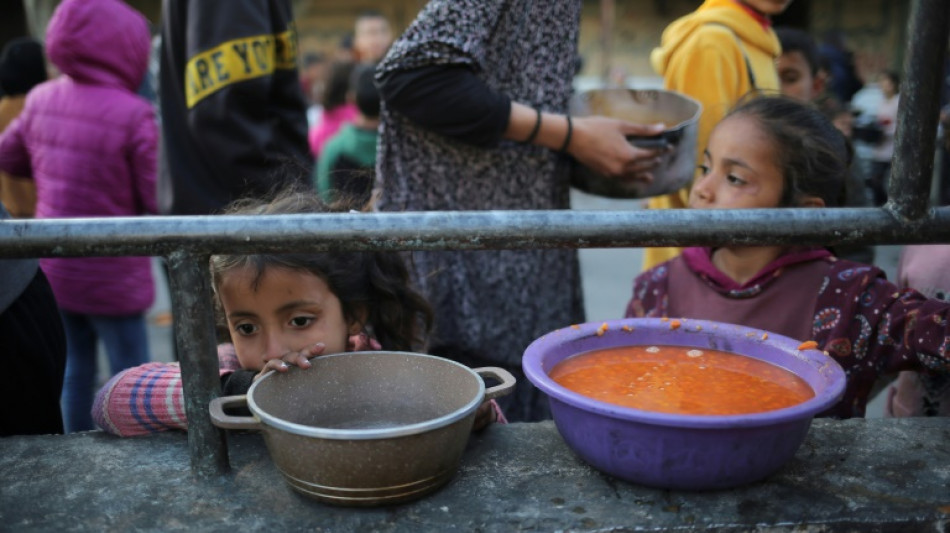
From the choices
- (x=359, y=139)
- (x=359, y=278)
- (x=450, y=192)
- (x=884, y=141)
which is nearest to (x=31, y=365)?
(x=359, y=278)

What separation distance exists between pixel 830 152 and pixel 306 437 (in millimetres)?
1458

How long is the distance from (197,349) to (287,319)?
20.3 inches

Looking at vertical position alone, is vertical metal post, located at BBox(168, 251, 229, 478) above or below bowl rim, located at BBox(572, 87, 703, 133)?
below

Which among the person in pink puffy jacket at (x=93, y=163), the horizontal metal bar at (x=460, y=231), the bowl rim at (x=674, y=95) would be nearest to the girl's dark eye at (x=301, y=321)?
the horizontal metal bar at (x=460, y=231)

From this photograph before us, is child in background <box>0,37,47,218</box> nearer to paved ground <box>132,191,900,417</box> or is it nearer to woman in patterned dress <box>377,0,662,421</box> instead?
paved ground <box>132,191,900,417</box>

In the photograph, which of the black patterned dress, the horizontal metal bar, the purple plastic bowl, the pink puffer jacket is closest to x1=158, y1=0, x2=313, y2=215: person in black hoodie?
the black patterned dress

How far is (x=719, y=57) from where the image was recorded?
2428 mm

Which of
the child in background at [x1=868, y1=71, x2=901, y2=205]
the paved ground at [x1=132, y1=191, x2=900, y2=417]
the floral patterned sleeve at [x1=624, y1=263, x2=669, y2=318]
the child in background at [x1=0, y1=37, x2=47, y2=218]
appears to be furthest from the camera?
the child in background at [x1=868, y1=71, x2=901, y2=205]

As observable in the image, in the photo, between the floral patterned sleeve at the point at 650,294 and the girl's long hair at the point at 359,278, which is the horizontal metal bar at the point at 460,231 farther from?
the floral patterned sleeve at the point at 650,294

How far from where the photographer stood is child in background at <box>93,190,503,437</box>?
52.2 inches

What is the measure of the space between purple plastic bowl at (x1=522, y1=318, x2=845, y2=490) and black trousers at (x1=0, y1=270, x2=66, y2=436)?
A: 1120mm

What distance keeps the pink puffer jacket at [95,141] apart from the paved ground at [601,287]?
140 centimetres

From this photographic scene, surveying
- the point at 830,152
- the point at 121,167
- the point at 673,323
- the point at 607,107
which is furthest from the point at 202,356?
the point at 121,167

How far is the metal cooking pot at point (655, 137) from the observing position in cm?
221
